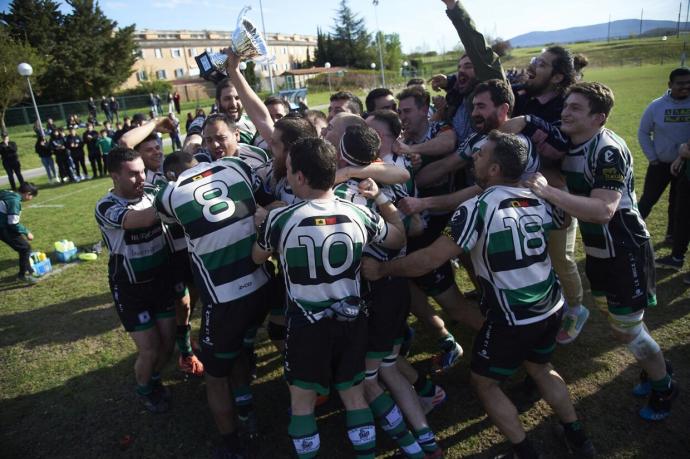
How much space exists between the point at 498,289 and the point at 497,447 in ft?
4.26

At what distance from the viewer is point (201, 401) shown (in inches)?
160

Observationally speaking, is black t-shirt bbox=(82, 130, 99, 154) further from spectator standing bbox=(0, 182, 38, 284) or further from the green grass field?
the green grass field

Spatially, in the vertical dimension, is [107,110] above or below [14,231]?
above

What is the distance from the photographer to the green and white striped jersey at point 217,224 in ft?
9.71

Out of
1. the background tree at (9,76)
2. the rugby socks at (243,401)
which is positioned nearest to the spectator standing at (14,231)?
the rugby socks at (243,401)

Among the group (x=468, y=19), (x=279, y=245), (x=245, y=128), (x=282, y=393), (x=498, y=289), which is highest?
(x=468, y=19)

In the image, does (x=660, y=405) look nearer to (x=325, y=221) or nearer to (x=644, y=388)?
(x=644, y=388)

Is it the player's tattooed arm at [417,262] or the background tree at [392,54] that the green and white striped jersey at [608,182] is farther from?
the background tree at [392,54]

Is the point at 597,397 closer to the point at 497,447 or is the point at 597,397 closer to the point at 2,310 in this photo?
the point at 497,447

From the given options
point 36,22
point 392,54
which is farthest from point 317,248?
point 392,54

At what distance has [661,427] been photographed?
321 centimetres

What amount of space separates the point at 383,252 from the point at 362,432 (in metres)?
1.24

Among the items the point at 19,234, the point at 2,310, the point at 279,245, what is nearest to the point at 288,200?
the point at 279,245

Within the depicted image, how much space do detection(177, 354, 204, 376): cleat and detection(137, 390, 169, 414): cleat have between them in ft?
1.65
